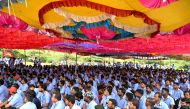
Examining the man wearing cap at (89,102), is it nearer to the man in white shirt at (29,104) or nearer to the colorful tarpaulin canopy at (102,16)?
the man in white shirt at (29,104)

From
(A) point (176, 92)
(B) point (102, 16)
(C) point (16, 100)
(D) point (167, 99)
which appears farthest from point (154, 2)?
(A) point (176, 92)

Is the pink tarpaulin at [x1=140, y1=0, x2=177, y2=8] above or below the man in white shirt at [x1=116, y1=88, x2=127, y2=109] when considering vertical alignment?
above

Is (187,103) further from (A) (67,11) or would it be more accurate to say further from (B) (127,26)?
(A) (67,11)

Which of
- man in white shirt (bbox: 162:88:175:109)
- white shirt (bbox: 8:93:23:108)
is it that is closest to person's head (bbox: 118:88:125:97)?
man in white shirt (bbox: 162:88:175:109)

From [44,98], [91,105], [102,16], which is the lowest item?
[44,98]

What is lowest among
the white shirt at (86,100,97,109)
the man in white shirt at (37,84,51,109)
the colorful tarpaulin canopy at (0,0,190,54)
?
the man in white shirt at (37,84,51,109)

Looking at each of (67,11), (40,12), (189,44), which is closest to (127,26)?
(67,11)

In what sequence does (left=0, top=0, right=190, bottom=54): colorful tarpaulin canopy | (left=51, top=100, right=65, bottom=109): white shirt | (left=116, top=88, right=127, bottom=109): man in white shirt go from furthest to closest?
1. (left=116, top=88, right=127, bottom=109): man in white shirt
2. (left=51, top=100, right=65, bottom=109): white shirt
3. (left=0, top=0, right=190, bottom=54): colorful tarpaulin canopy

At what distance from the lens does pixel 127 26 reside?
22.7 feet

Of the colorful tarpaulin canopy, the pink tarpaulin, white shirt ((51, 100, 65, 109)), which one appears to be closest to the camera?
the pink tarpaulin

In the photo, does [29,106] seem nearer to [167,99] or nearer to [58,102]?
[58,102]

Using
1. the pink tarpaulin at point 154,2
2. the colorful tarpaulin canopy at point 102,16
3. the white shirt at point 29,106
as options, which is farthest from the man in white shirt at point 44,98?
the pink tarpaulin at point 154,2

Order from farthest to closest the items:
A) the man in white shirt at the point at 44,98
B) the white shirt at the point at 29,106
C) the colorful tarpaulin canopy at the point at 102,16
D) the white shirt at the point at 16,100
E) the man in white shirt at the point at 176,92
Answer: the man in white shirt at the point at 176,92
the man in white shirt at the point at 44,98
the white shirt at the point at 16,100
the white shirt at the point at 29,106
the colorful tarpaulin canopy at the point at 102,16

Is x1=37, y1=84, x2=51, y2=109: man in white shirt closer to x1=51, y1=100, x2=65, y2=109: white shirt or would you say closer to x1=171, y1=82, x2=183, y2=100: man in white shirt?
x1=51, y1=100, x2=65, y2=109: white shirt
